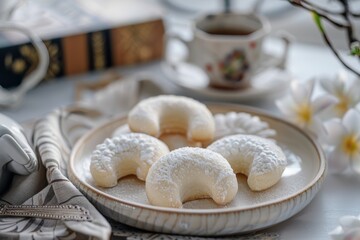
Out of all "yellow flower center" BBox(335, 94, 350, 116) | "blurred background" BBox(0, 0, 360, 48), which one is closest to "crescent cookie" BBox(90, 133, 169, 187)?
"yellow flower center" BBox(335, 94, 350, 116)

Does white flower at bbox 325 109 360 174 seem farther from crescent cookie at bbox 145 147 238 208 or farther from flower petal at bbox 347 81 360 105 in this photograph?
crescent cookie at bbox 145 147 238 208

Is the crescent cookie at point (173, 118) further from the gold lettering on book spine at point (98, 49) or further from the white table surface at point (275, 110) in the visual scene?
the gold lettering on book spine at point (98, 49)

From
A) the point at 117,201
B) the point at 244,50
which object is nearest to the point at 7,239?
the point at 117,201

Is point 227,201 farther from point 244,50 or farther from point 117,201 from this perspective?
point 244,50

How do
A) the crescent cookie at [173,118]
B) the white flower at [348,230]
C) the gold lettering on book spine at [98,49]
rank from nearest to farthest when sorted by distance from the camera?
the white flower at [348,230], the crescent cookie at [173,118], the gold lettering on book spine at [98,49]

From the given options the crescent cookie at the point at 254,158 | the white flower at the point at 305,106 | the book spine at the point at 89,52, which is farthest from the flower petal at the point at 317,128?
the book spine at the point at 89,52

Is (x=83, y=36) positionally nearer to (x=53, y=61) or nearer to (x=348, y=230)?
(x=53, y=61)
